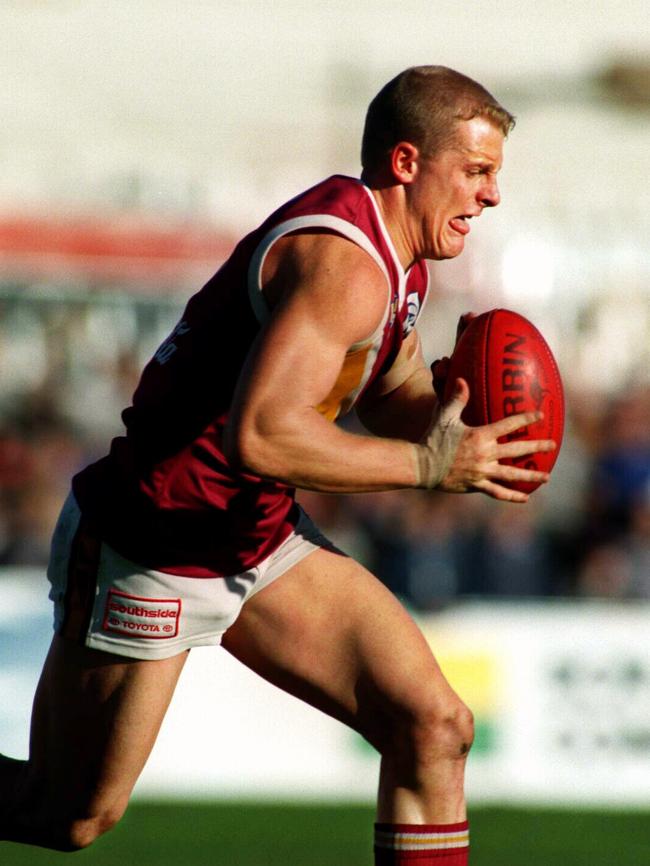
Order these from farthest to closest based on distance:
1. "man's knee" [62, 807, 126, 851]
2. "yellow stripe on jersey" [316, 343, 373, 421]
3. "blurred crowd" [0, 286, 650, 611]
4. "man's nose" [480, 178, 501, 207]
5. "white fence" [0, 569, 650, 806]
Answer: "blurred crowd" [0, 286, 650, 611] → "white fence" [0, 569, 650, 806] → "man's knee" [62, 807, 126, 851] → "man's nose" [480, 178, 501, 207] → "yellow stripe on jersey" [316, 343, 373, 421]

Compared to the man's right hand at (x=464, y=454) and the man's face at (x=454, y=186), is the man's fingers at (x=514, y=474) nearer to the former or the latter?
the man's right hand at (x=464, y=454)

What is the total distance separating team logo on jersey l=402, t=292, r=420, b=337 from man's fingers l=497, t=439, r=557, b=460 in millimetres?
468

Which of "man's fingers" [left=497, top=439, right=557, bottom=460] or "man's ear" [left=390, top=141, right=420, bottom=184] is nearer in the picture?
"man's fingers" [left=497, top=439, right=557, bottom=460]

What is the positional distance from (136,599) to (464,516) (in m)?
6.06

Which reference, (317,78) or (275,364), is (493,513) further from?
(317,78)

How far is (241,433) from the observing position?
3676mm

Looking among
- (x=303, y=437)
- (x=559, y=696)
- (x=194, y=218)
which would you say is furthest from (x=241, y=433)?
(x=194, y=218)

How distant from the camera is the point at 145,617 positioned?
420 cm

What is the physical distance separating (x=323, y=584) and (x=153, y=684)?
52 centimetres

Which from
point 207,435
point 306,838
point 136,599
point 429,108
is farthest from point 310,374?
point 306,838

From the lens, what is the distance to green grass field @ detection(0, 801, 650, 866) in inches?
277

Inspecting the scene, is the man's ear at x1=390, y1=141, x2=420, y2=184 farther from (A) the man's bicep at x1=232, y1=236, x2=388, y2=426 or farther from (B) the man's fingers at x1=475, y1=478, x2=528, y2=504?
(B) the man's fingers at x1=475, y1=478, x2=528, y2=504

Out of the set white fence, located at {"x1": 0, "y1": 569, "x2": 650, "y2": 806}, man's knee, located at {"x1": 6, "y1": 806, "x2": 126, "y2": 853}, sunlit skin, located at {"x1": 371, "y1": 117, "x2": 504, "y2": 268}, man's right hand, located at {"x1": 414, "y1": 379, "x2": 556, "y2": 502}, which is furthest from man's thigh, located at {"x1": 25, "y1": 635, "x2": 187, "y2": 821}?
white fence, located at {"x1": 0, "y1": 569, "x2": 650, "y2": 806}

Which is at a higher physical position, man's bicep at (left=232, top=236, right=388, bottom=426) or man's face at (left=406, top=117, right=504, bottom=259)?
man's face at (left=406, top=117, right=504, bottom=259)
